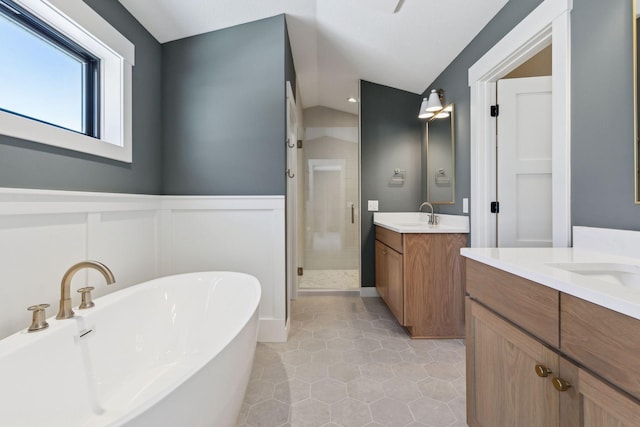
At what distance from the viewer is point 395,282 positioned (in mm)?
2410

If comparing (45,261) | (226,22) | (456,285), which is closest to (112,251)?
(45,261)

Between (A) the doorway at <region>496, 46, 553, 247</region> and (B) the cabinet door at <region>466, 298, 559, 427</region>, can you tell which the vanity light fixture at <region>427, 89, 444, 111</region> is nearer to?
(A) the doorway at <region>496, 46, 553, 247</region>

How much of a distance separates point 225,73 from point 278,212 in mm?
1179

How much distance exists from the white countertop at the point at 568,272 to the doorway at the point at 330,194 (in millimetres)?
2656

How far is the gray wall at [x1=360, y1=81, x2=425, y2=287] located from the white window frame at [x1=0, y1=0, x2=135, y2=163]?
2255 mm

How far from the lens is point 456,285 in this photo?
2.19 m

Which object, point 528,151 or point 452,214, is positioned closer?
point 528,151

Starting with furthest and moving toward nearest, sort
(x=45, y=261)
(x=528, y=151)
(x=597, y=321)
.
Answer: (x=528, y=151), (x=45, y=261), (x=597, y=321)

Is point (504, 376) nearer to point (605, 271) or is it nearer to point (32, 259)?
point (605, 271)

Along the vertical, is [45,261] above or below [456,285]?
above

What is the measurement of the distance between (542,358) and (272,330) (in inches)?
69.7

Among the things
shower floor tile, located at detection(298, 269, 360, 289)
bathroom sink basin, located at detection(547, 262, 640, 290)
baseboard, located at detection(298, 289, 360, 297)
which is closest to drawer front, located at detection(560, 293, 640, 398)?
bathroom sink basin, located at detection(547, 262, 640, 290)

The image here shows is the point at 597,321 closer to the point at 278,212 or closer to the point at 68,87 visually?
the point at 278,212

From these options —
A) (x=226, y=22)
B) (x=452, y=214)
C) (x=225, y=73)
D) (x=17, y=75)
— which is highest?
(x=226, y=22)
